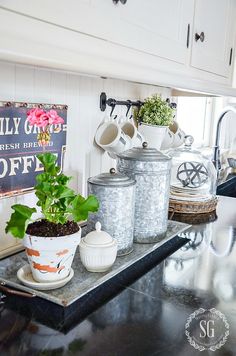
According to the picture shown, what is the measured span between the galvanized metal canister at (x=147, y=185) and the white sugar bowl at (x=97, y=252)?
8.5 inches

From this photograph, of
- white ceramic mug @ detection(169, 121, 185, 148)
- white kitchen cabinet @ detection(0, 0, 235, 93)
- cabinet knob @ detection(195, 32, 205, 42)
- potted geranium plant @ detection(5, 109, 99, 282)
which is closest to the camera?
white kitchen cabinet @ detection(0, 0, 235, 93)

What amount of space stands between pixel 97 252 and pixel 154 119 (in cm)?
77

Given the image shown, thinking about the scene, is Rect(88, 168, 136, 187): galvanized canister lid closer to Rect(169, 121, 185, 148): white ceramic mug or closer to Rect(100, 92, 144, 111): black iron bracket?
Rect(100, 92, 144, 111): black iron bracket

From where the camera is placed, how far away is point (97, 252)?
841mm

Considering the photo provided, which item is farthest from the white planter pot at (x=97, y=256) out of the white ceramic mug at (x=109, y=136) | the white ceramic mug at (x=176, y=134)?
the white ceramic mug at (x=176, y=134)

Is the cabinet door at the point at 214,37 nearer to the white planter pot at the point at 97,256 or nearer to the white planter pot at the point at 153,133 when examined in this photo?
the white planter pot at the point at 153,133

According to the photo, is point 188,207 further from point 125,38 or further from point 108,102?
point 125,38

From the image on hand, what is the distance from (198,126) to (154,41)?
1.78 m

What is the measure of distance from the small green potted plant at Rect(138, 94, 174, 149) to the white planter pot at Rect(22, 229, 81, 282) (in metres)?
0.79

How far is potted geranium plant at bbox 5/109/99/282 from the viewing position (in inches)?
28.7

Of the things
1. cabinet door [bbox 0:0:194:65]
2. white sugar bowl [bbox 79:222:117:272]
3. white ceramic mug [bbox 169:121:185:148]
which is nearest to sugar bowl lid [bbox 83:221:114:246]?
white sugar bowl [bbox 79:222:117:272]

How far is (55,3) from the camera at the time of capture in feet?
2.23

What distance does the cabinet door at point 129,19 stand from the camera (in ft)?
2.20

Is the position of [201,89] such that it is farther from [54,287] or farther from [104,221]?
[54,287]
